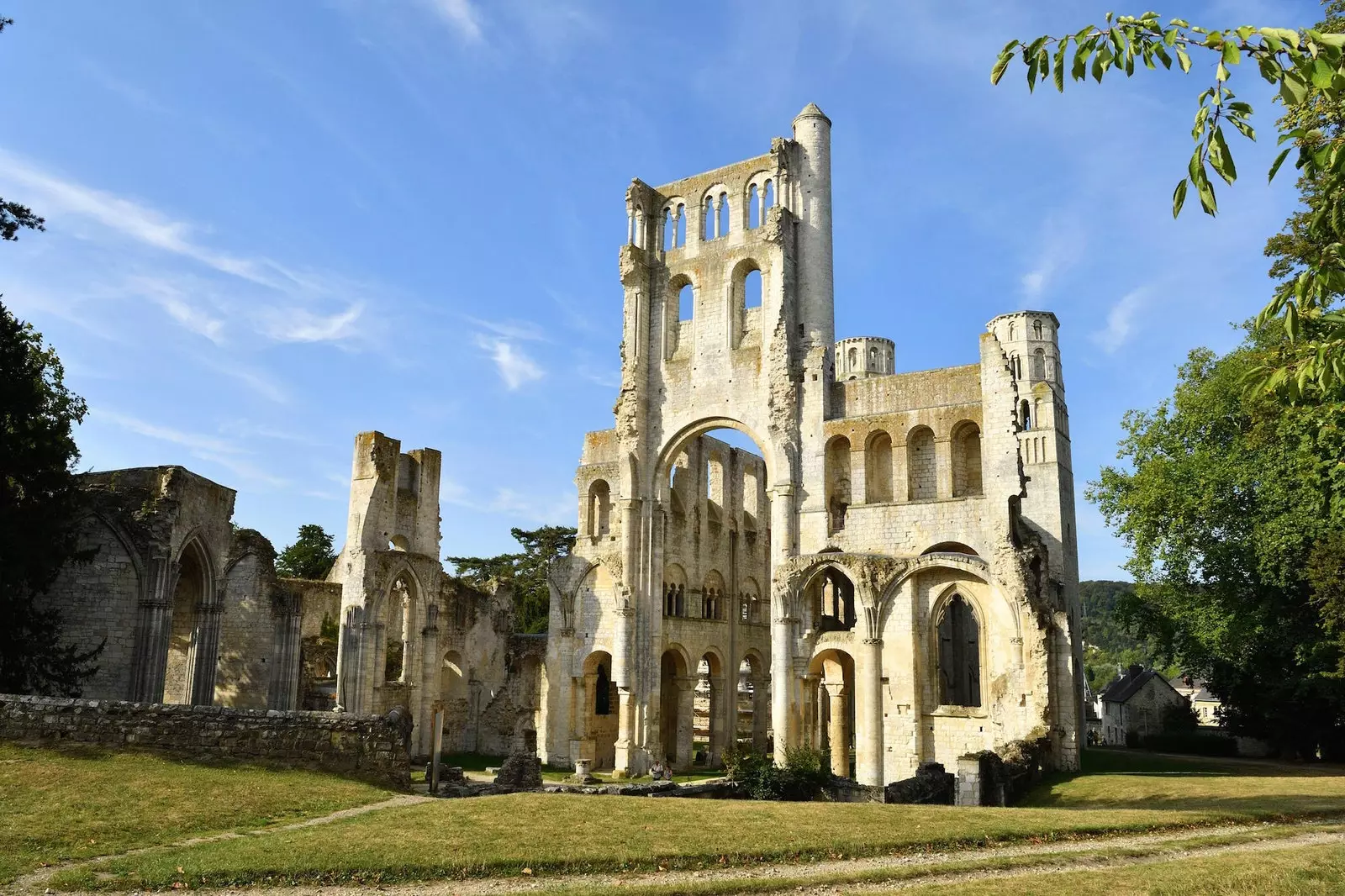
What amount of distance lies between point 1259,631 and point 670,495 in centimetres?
1848

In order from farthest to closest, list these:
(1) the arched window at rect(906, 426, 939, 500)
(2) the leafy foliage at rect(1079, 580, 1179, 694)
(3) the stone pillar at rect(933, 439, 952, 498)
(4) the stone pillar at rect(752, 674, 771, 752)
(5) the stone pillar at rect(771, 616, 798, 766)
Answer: (2) the leafy foliage at rect(1079, 580, 1179, 694) → (4) the stone pillar at rect(752, 674, 771, 752) → (1) the arched window at rect(906, 426, 939, 500) → (5) the stone pillar at rect(771, 616, 798, 766) → (3) the stone pillar at rect(933, 439, 952, 498)

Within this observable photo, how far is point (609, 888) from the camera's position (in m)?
9.92

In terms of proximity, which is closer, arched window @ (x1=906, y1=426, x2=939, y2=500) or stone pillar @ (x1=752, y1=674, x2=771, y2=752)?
arched window @ (x1=906, y1=426, x2=939, y2=500)

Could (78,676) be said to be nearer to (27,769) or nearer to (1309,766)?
(27,769)

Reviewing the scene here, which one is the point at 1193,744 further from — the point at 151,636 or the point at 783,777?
the point at 151,636

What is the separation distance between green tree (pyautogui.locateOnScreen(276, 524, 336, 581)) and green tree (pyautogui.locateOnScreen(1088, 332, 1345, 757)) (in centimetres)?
3985

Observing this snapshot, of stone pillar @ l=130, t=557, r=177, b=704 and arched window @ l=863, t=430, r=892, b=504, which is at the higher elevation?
arched window @ l=863, t=430, r=892, b=504

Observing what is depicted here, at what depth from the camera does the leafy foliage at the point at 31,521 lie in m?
20.1

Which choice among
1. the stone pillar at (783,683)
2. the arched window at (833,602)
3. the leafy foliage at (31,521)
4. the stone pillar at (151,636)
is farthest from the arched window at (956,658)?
the leafy foliage at (31,521)

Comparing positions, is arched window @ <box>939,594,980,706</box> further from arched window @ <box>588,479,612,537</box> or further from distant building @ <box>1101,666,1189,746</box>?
distant building @ <box>1101,666,1189,746</box>

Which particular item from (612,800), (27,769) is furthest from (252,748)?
(612,800)

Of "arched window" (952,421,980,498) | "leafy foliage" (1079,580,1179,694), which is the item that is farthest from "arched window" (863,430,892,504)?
"leafy foliage" (1079,580,1179,694)

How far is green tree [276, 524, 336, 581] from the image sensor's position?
178 feet

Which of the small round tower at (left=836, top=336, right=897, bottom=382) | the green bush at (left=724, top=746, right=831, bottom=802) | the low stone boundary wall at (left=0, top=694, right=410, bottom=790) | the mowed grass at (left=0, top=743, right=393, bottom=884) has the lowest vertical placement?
the green bush at (left=724, top=746, right=831, bottom=802)
